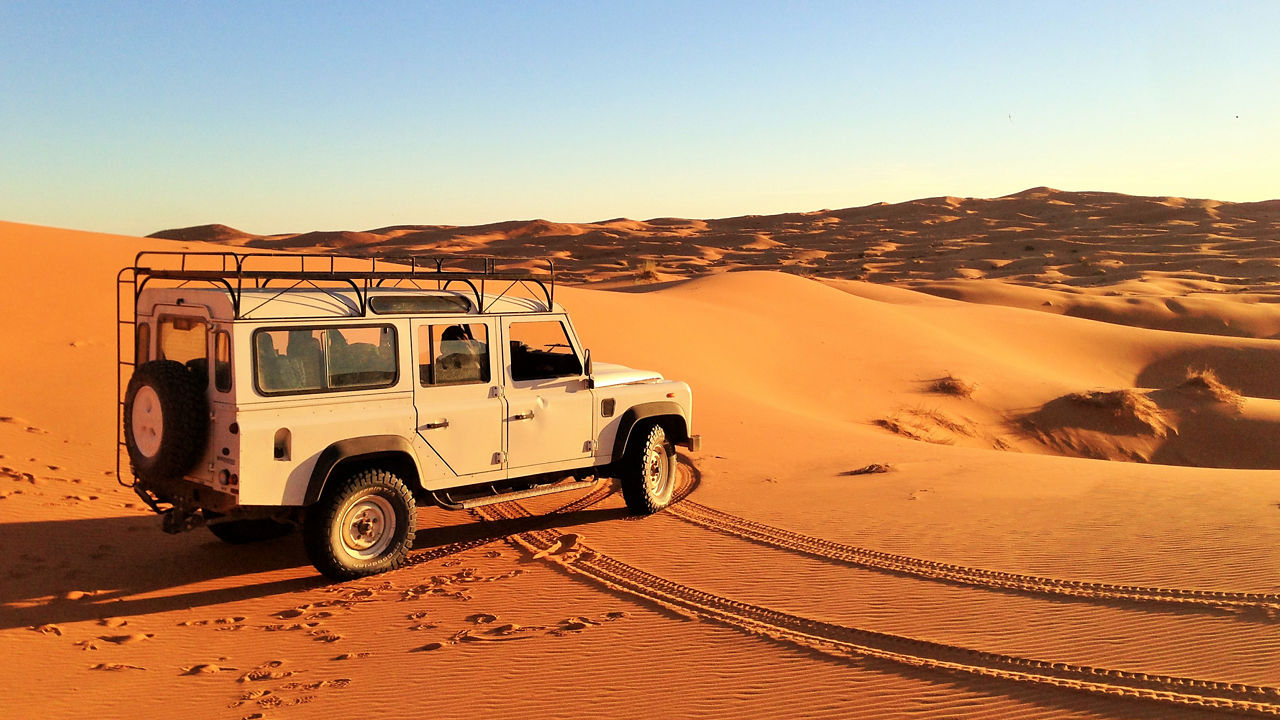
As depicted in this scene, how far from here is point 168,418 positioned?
668cm

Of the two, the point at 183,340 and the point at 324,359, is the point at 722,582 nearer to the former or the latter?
the point at 324,359

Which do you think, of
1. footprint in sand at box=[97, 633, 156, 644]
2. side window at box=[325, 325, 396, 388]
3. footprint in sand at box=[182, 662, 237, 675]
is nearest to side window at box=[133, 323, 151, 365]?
side window at box=[325, 325, 396, 388]

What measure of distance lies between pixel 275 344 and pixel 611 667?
3446 mm

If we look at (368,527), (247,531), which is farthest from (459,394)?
(247,531)

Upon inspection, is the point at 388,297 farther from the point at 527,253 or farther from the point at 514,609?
the point at 527,253

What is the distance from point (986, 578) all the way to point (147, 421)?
659 centimetres

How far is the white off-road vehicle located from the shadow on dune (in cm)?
48

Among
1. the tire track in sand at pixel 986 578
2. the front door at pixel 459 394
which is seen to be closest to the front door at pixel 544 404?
the front door at pixel 459 394

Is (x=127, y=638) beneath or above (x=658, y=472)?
beneath

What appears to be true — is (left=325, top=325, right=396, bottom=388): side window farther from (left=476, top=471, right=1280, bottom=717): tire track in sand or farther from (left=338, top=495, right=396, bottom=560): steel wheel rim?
(left=476, top=471, right=1280, bottom=717): tire track in sand

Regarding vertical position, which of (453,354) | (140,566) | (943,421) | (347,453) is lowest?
(943,421)

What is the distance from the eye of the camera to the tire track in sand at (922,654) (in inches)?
200

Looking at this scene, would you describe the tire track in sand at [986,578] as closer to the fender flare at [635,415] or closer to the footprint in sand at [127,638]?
the fender flare at [635,415]

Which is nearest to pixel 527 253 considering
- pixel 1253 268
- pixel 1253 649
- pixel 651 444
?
pixel 1253 268
